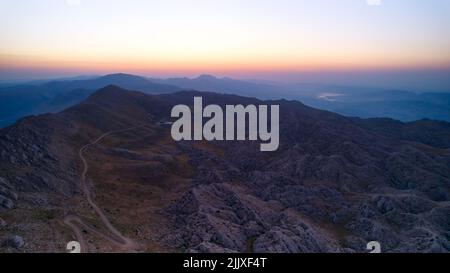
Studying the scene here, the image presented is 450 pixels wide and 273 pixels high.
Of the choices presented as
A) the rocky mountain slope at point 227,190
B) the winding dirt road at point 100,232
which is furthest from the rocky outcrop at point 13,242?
the winding dirt road at point 100,232

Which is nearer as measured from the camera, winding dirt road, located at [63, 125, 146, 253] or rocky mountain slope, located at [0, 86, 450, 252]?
winding dirt road, located at [63, 125, 146, 253]

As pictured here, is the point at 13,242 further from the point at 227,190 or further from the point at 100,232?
the point at 227,190

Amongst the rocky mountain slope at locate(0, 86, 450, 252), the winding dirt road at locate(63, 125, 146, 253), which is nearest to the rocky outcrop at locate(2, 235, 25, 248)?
the rocky mountain slope at locate(0, 86, 450, 252)

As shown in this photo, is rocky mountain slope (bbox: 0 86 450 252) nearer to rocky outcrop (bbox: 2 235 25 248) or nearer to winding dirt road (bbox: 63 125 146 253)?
rocky outcrop (bbox: 2 235 25 248)

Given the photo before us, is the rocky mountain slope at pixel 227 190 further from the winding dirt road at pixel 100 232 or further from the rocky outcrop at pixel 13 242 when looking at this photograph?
the winding dirt road at pixel 100 232

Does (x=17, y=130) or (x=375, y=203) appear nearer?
(x=375, y=203)
